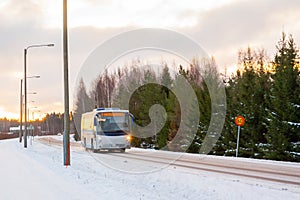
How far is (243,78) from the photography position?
28953 millimetres

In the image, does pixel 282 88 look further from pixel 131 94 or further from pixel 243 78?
pixel 131 94

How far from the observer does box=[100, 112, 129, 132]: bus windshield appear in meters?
32.4

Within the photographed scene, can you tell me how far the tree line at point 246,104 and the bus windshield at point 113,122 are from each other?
18.3ft

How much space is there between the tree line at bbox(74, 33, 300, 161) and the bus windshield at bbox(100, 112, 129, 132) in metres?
5.58

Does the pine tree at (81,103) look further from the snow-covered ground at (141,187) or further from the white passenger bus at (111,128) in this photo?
the snow-covered ground at (141,187)

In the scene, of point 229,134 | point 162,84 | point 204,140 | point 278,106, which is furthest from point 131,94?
point 278,106

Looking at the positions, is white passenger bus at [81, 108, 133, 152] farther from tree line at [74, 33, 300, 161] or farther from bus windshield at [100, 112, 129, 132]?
tree line at [74, 33, 300, 161]

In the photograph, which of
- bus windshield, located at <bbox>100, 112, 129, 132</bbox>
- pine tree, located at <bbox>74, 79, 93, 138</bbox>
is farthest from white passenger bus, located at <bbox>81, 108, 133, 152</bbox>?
pine tree, located at <bbox>74, 79, 93, 138</bbox>

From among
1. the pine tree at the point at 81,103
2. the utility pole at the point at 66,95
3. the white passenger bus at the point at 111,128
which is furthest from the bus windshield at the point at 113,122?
the pine tree at the point at 81,103

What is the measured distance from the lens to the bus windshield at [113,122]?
32375 mm

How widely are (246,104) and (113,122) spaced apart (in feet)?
32.9

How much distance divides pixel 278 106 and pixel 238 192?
13.8 meters

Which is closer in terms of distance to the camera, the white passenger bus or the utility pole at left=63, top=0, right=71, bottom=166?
the utility pole at left=63, top=0, right=71, bottom=166

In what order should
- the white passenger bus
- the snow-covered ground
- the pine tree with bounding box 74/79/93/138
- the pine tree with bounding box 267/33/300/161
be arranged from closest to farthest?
the snow-covered ground
the pine tree with bounding box 267/33/300/161
the white passenger bus
the pine tree with bounding box 74/79/93/138
